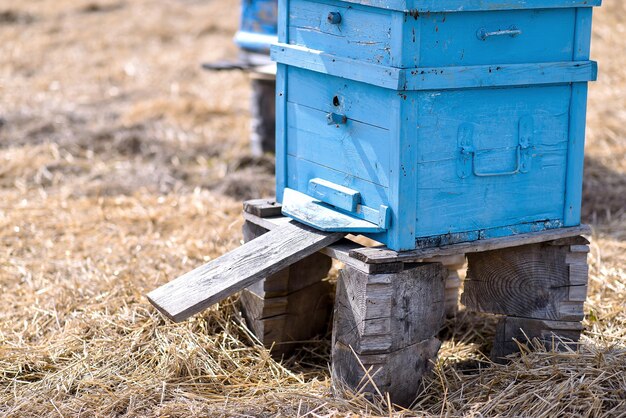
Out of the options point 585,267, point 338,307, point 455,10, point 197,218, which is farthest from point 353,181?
point 197,218

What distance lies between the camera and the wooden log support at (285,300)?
3.77m

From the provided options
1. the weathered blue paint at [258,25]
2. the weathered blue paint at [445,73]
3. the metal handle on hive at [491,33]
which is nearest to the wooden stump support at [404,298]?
the weathered blue paint at [445,73]

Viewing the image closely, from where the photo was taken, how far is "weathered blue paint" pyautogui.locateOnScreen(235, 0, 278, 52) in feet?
20.3

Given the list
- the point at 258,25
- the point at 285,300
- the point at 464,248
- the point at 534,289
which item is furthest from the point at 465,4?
the point at 258,25

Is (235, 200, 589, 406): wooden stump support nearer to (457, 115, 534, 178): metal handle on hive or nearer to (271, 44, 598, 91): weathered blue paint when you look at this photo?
(457, 115, 534, 178): metal handle on hive

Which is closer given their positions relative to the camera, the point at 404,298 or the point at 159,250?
the point at 404,298

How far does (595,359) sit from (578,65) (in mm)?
1039

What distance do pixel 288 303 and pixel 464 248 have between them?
0.83 metres

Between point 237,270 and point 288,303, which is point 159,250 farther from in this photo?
point 237,270

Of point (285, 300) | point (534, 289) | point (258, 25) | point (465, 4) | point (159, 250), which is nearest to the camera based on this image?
point (465, 4)

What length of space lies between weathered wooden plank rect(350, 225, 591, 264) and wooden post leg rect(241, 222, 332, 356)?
1.88 feet

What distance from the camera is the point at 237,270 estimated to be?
133 inches

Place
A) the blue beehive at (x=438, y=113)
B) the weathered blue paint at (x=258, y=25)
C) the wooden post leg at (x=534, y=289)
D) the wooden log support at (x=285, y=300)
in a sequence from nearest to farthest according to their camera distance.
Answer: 1. the blue beehive at (x=438, y=113)
2. the wooden post leg at (x=534, y=289)
3. the wooden log support at (x=285, y=300)
4. the weathered blue paint at (x=258, y=25)

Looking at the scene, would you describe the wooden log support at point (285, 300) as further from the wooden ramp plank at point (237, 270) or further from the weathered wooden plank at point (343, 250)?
the wooden ramp plank at point (237, 270)
